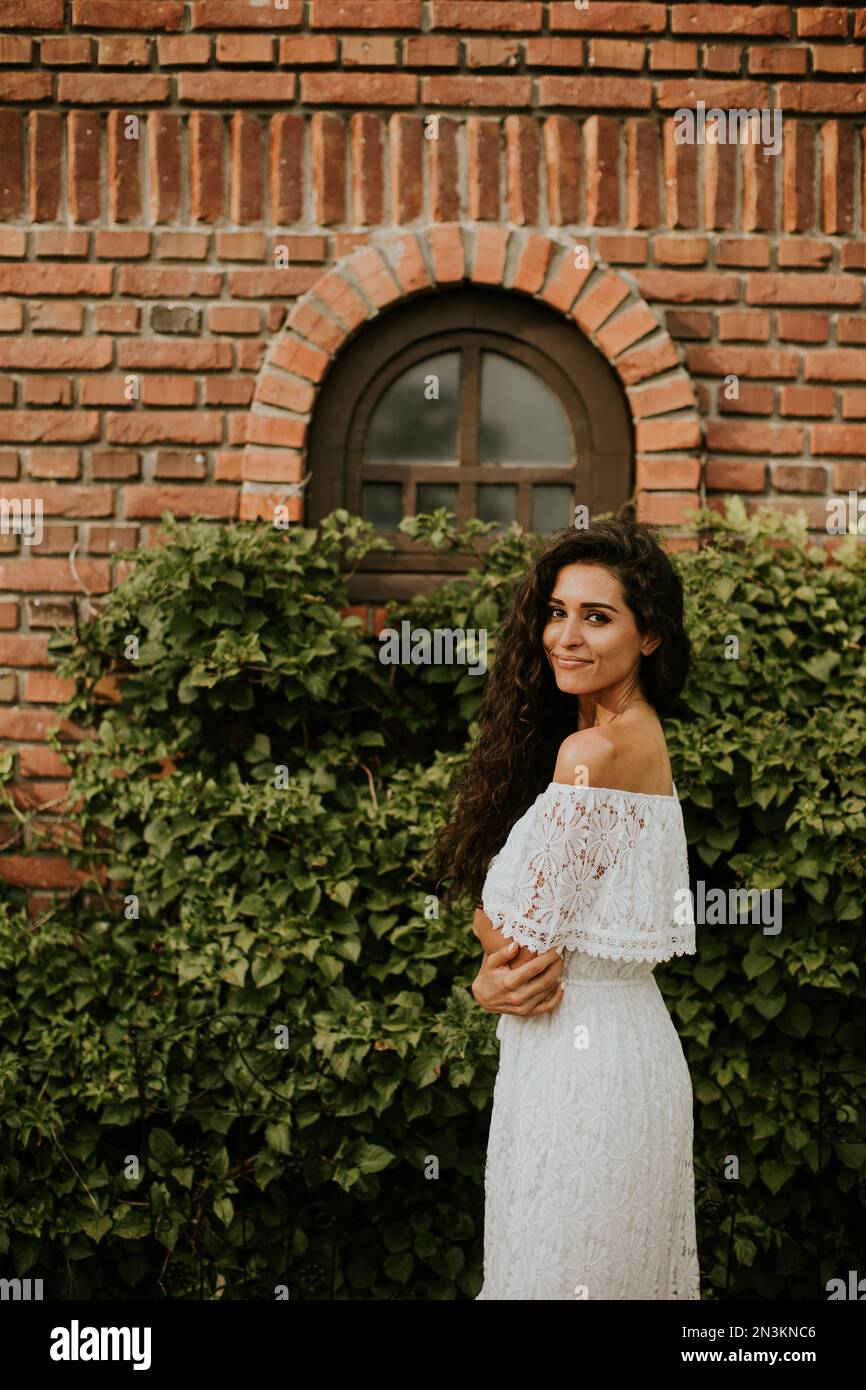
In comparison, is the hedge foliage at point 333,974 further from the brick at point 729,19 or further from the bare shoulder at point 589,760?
the brick at point 729,19

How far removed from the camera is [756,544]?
10.5ft

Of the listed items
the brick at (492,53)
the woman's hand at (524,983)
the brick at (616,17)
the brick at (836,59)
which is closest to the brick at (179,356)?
the brick at (492,53)

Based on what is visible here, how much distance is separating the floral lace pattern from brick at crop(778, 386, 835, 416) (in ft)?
6.51

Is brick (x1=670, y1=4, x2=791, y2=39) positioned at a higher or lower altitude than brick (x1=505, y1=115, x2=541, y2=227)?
higher

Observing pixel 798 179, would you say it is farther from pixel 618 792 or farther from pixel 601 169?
pixel 618 792

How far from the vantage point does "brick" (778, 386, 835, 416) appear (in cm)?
352

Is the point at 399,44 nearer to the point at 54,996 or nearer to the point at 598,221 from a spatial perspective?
the point at 598,221

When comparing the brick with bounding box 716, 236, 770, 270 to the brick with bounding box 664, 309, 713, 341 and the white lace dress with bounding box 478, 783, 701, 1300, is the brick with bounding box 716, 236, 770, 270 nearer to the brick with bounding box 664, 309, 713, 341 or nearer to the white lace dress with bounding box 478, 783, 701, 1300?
the brick with bounding box 664, 309, 713, 341

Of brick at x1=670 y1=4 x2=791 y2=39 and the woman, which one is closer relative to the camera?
the woman

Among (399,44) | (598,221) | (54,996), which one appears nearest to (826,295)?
(598,221)

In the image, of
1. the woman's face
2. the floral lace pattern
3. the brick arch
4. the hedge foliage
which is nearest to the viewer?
the floral lace pattern

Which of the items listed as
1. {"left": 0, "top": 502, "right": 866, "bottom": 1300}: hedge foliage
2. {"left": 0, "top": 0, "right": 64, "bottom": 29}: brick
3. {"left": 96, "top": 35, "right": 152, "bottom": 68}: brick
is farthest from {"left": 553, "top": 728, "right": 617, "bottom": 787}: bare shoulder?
{"left": 0, "top": 0, "right": 64, "bottom": 29}: brick

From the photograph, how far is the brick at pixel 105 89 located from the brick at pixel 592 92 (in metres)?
0.93

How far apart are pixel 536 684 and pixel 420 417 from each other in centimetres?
157
